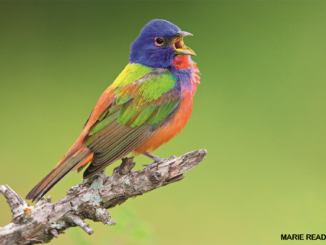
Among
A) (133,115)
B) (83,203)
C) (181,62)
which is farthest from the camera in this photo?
(181,62)

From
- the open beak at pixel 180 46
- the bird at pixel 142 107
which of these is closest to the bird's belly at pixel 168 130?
the bird at pixel 142 107

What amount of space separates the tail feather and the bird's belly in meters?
0.55

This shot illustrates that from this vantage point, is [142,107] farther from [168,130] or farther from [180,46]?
[180,46]

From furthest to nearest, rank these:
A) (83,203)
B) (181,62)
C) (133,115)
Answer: (181,62) < (133,115) < (83,203)

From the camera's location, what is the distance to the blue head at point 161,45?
335 centimetres

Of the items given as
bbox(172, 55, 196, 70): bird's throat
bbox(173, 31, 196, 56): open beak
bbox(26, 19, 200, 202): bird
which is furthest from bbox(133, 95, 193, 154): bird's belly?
bbox(173, 31, 196, 56): open beak

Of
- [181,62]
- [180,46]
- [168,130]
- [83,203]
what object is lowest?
[83,203]

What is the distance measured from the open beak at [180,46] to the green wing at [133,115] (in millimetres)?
246

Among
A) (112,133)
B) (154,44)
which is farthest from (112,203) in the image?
(154,44)

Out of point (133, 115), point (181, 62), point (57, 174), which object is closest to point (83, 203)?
point (57, 174)

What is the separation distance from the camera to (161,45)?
3.38 metres

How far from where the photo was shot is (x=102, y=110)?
3.12m

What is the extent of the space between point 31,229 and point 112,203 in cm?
65

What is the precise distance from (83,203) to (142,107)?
100cm
